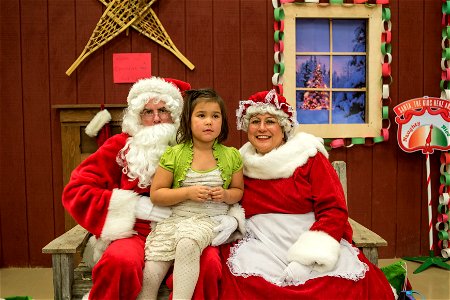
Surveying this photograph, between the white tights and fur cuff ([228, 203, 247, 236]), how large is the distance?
28cm

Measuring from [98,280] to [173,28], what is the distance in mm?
2130

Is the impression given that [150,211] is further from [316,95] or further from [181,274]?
[316,95]

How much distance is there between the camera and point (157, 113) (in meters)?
2.07

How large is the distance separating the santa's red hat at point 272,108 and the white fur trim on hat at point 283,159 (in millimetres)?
90

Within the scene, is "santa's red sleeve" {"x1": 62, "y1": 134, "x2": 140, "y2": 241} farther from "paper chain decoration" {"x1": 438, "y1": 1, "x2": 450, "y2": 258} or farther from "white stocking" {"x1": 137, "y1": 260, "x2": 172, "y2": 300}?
"paper chain decoration" {"x1": 438, "y1": 1, "x2": 450, "y2": 258}

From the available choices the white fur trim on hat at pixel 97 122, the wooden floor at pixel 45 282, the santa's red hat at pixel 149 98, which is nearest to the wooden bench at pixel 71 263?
the santa's red hat at pixel 149 98

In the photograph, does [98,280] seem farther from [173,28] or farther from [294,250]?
[173,28]

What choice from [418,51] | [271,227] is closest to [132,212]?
[271,227]

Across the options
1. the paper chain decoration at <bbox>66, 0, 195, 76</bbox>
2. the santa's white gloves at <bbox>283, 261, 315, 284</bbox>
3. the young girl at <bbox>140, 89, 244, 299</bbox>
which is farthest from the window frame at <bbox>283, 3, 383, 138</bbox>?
the santa's white gloves at <bbox>283, 261, 315, 284</bbox>

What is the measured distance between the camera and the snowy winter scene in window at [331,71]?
3.37 meters

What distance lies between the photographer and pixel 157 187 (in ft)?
5.97

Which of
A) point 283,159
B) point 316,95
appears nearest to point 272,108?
point 283,159

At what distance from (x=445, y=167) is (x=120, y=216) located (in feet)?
8.68

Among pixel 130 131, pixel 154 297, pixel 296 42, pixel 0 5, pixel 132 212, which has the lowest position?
pixel 154 297
